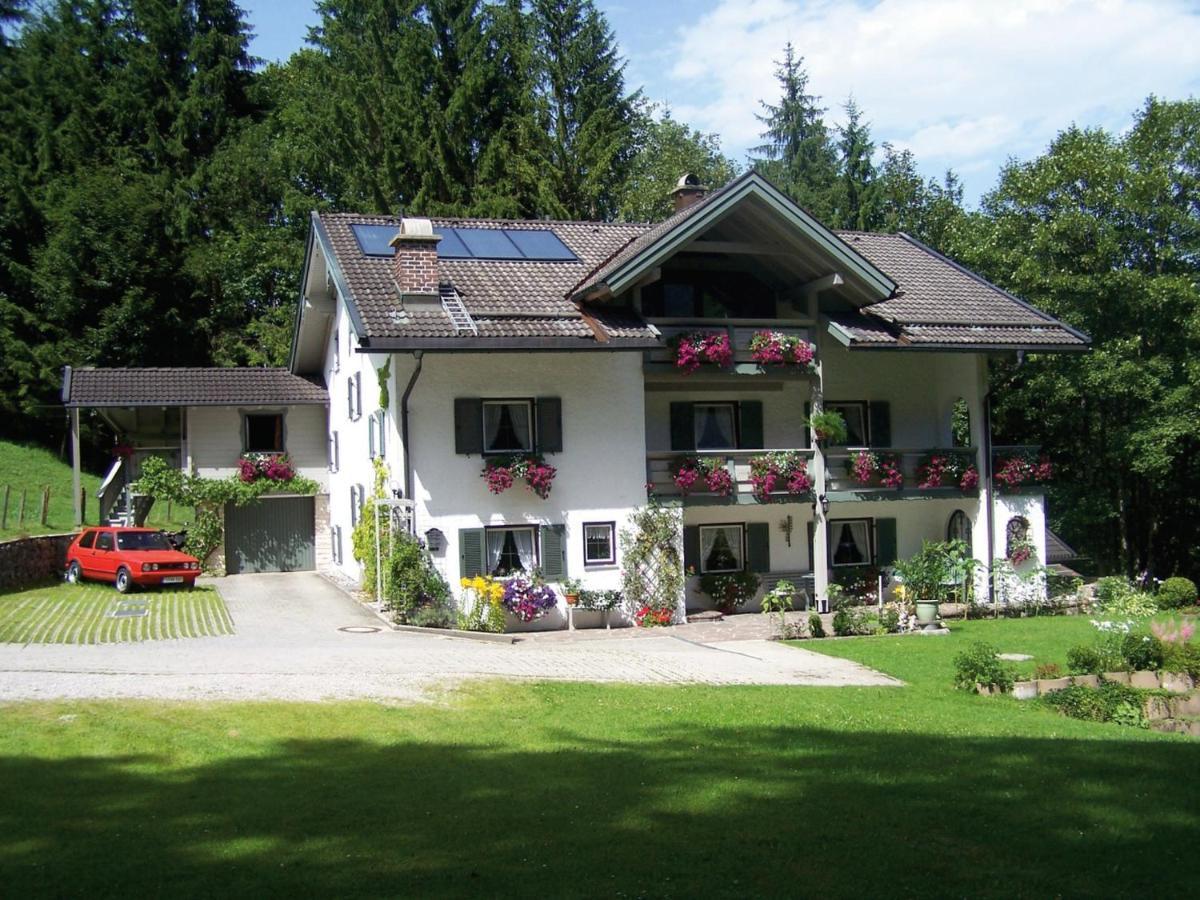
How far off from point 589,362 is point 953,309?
900cm

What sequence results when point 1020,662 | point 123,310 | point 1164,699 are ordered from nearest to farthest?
point 1164,699, point 1020,662, point 123,310

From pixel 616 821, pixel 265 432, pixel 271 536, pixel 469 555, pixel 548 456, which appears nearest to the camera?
pixel 616 821

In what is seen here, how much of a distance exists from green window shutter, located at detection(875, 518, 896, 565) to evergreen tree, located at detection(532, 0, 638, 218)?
65.4 feet

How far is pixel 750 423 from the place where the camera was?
2680cm

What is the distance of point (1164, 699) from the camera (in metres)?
14.2

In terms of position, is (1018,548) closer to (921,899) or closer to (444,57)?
(921,899)

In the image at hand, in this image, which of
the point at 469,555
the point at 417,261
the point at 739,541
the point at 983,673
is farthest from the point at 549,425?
A: the point at 983,673

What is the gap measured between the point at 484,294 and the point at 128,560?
33.4 feet

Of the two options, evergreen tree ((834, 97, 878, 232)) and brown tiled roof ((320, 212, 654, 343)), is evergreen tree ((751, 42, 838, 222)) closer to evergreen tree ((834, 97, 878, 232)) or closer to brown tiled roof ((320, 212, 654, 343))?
evergreen tree ((834, 97, 878, 232))

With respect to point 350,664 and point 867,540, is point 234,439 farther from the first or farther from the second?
point 350,664

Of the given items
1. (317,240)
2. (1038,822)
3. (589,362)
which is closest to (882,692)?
(1038,822)

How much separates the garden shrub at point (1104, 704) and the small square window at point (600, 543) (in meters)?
11.1

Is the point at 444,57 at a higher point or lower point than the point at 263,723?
higher

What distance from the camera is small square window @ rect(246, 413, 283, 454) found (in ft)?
107
